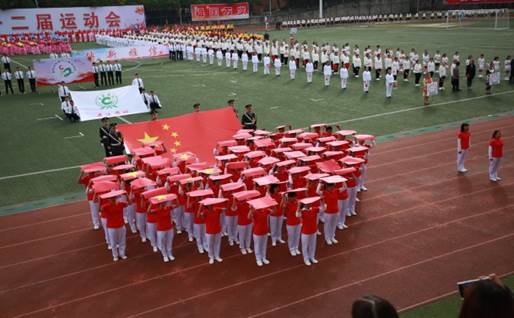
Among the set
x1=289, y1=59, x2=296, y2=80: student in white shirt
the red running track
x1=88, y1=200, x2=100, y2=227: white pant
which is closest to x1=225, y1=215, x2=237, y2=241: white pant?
the red running track

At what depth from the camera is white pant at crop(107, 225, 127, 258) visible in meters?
9.07

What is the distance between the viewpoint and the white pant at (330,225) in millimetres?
9258

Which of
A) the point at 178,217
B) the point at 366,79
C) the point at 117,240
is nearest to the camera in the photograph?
the point at 117,240

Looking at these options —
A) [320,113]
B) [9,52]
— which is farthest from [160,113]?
[9,52]

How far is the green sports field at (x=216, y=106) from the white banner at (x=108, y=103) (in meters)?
0.56

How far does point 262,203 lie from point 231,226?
1.46m

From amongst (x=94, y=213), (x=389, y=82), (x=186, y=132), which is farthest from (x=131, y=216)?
(x=389, y=82)

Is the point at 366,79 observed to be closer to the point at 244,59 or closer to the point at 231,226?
the point at 244,59

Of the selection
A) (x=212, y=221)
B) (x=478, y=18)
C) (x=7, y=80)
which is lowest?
(x=212, y=221)

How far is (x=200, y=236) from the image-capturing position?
937 cm

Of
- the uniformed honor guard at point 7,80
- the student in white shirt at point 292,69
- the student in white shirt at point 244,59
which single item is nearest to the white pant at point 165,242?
the student in white shirt at point 292,69

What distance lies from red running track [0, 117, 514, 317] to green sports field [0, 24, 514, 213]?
277 cm

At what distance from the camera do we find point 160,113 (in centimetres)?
2120

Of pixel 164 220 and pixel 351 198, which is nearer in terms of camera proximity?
pixel 164 220
